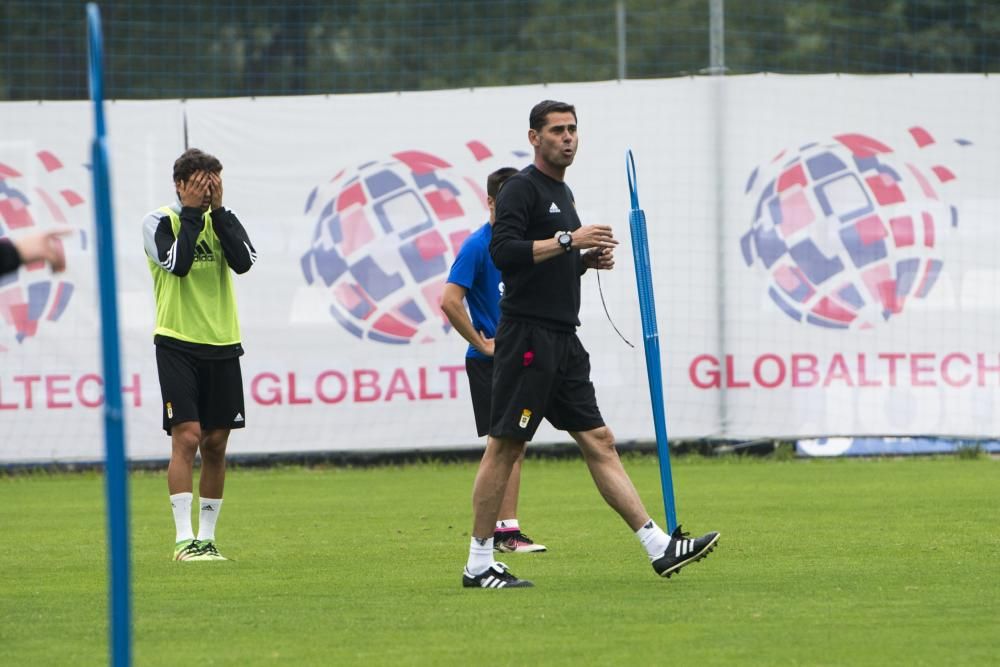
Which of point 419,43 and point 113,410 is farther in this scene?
point 419,43

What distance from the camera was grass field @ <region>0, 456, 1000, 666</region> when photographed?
6.02 m

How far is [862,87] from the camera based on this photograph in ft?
53.0

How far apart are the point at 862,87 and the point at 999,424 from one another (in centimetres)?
328

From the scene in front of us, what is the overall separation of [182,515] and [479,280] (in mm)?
2170

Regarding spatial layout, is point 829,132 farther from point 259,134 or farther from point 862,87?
point 259,134

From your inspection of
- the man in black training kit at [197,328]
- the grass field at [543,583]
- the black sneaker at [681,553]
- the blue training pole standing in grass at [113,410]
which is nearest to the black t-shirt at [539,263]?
the black sneaker at [681,553]

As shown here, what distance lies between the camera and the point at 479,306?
10.2 m

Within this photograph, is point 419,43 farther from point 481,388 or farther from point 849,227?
point 481,388

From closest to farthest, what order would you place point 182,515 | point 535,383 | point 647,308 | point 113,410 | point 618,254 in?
point 113,410, point 535,383, point 647,308, point 182,515, point 618,254

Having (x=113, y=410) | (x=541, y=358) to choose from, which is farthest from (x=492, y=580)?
(x=113, y=410)

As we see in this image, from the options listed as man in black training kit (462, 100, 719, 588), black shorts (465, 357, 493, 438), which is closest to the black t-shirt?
man in black training kit (462, 100, 719, 588)

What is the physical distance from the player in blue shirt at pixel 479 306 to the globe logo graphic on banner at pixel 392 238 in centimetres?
566

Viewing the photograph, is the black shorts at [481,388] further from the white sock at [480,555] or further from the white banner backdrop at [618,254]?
the white banner backdrop at [618,254]

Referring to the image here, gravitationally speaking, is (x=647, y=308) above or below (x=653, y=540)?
above
